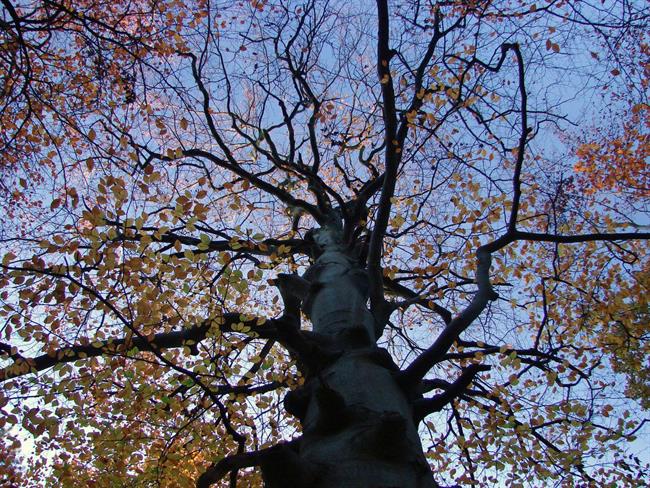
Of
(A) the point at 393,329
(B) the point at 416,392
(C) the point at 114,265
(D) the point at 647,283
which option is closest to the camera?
(B) the point at 416,392

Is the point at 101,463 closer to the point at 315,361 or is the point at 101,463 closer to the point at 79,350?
the point at 79,350

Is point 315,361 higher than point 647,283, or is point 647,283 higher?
point 647,283

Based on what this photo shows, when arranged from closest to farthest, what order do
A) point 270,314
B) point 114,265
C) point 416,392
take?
point 416,392, point 114,265, point 270,314

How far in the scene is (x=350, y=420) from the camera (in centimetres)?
212

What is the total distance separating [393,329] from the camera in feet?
22.7

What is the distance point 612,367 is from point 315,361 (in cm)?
559

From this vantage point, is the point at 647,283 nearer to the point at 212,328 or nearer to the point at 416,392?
the point at 416,392

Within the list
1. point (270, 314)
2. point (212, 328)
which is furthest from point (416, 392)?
point (270, 314)

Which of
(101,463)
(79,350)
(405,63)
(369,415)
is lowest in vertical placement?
(369,415)

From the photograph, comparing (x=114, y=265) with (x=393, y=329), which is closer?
(x=114, y=265)

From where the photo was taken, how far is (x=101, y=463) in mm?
4363

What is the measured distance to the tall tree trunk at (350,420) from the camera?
5.76 ft

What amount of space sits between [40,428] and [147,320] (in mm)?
1132

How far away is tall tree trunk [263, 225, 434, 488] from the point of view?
1.75m
